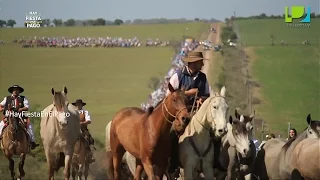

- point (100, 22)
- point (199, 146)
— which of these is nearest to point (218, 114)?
point (199, 146)

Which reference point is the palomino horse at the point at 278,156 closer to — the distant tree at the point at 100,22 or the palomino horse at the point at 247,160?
the palomino horse at the point at 247,160

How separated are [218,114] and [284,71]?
60232mm

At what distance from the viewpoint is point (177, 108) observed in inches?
448

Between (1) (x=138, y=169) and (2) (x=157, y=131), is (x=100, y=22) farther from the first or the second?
(2) (x=157, y=131)

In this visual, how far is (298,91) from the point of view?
61656mm

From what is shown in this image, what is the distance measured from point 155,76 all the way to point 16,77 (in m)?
27.3

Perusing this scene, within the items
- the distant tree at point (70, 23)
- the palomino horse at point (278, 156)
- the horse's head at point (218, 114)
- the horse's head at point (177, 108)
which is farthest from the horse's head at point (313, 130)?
the distant tree at point (70, 23)

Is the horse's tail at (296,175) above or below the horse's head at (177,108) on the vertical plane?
below

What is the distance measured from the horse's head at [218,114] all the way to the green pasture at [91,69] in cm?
3222

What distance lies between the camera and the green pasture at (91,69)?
5328cm

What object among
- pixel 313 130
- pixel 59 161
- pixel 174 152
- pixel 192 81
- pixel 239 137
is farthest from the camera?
pixel 59 161

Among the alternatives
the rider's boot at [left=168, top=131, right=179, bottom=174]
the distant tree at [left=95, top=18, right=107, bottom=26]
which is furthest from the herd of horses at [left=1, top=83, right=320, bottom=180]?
the distant tree at [left=95, top=18, right=107, bottom=26]

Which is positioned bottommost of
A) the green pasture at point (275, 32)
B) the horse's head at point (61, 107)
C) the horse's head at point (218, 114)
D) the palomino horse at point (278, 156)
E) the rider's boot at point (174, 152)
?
the green pasture at point (275, 32)

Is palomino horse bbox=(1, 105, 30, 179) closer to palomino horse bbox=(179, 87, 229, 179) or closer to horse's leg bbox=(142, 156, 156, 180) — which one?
horse's leg bbox=(142, 156, 156, 180)
